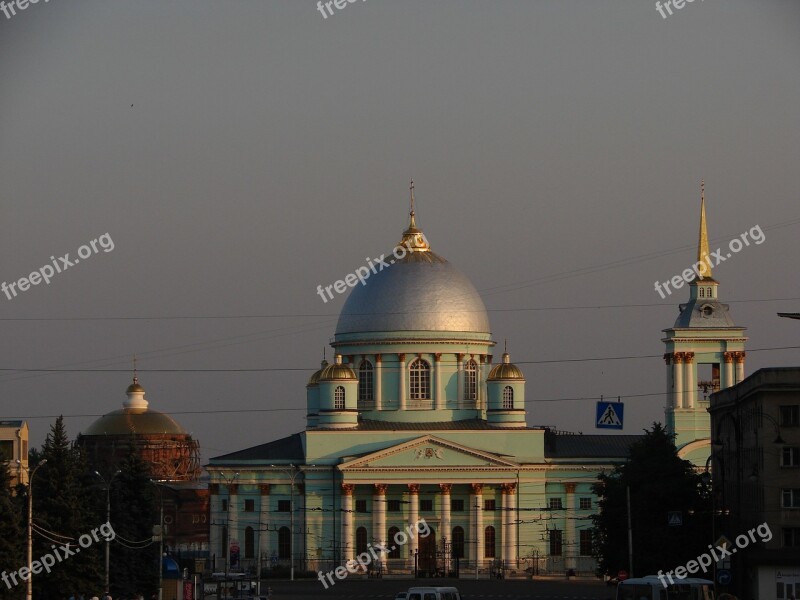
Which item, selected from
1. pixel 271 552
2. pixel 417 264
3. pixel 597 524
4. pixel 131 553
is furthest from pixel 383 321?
pixel 131 553

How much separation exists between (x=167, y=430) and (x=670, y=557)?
99.6 meters

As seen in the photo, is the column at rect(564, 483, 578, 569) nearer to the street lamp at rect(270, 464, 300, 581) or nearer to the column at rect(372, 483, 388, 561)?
the column at rect(372, 483, 388, 561)

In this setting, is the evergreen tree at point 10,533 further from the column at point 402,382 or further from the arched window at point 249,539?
the column at point 402,382

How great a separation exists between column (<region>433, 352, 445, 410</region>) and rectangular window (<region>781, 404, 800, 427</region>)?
5448 centimetres

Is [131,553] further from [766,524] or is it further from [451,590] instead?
[766,524]

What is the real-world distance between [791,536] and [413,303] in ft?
190

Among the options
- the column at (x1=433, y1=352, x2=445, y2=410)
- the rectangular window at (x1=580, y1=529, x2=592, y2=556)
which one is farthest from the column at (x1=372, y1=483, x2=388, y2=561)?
the rectangular window at (x1=580, y1=529, x2=592, y2=556)

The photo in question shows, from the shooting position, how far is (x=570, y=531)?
132500mm

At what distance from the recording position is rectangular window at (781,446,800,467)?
82875mm

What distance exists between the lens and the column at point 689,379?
129 meters

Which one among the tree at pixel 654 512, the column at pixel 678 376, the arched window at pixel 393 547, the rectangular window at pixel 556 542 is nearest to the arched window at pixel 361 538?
the arched window at pixel 393 547

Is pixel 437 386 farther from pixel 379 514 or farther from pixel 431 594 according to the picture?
pixel 431 594

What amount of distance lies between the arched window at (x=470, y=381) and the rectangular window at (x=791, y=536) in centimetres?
5604

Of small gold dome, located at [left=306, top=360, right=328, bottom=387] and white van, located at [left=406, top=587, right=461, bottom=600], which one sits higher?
small gold dome, located at [left=306, top=360, right=328, bottom=387]
